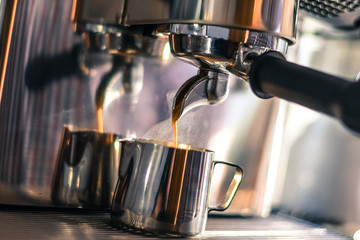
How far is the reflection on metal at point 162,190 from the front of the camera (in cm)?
46

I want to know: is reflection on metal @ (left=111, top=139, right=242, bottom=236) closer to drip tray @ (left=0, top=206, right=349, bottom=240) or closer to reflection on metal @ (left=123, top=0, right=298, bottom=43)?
drip tray @ (left=0, top=206, right=349, bottom=240)

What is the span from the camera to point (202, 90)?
1.61 feet

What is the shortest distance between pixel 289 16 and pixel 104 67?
0.20 metres

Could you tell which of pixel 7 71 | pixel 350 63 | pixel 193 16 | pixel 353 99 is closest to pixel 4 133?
pixel 7 71

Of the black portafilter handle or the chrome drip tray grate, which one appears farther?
the chrome drip tray grate

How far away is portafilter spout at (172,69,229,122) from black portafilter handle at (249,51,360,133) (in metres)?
0.09

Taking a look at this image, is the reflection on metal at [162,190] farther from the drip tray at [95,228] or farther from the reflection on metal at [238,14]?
the reflection on metal at [238,14]

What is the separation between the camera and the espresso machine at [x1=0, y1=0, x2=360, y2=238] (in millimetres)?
423

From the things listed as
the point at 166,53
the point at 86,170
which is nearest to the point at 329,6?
the point at 166,53

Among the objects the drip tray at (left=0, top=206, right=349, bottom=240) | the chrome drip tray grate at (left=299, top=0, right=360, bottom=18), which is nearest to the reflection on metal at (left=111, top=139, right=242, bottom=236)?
the drip tray at (left=0, top=206, right=349, bottom=240)

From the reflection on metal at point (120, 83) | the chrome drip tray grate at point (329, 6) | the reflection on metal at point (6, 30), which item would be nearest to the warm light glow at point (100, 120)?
the reflection on metal at point (120, 83)

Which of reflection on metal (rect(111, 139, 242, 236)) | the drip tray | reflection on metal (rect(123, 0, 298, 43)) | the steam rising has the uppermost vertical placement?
reflection on metal (rect(123, 0, 298, 43))

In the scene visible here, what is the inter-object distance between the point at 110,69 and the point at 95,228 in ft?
0.54

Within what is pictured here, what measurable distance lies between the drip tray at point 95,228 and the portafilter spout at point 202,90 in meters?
0.13
